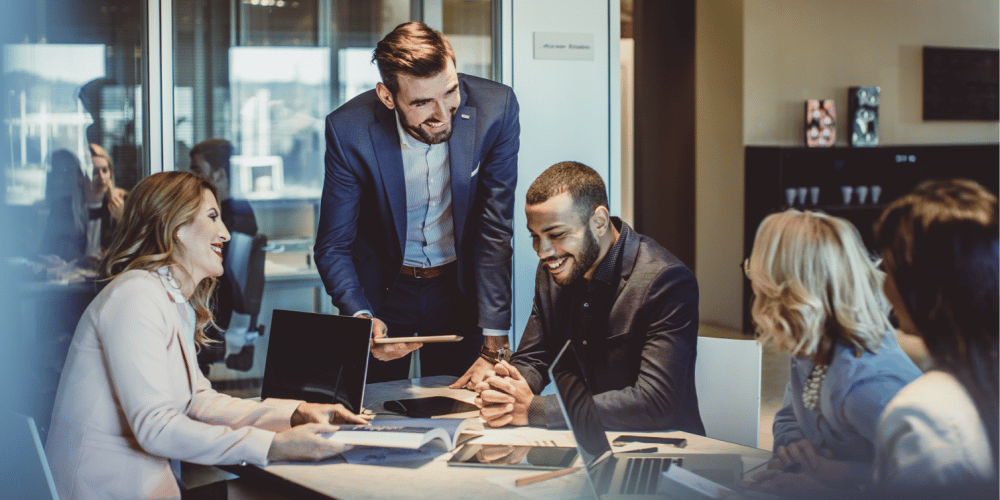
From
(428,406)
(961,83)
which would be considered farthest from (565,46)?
(961,83)

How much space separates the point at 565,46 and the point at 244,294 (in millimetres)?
1815

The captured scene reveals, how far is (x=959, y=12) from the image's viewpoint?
23.5 ft

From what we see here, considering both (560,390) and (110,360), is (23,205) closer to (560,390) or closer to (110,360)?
(110,360)

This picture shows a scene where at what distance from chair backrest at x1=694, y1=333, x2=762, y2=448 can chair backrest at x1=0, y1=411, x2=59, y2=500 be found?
144cm

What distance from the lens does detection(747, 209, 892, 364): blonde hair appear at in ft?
4.23

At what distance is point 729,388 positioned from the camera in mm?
2090

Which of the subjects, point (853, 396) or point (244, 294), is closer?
point (853, 396)

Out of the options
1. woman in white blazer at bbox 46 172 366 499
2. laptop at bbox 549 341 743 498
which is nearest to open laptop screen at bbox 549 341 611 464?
laptop at bbox 549 341 743 498

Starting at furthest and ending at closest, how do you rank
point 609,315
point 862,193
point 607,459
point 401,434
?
1. point 862,193
2. point 609,315
3. point 401,434
4. point 607,459

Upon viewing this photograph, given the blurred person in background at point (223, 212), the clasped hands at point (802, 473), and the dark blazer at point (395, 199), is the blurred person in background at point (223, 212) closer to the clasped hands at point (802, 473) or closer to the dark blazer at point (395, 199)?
the dark blazer at point (395, 199)

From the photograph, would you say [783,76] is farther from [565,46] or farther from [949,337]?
[949,337]

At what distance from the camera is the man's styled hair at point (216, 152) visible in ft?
11.7

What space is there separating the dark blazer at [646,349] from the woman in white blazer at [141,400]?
61cm

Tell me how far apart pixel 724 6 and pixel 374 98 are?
16.9ft
